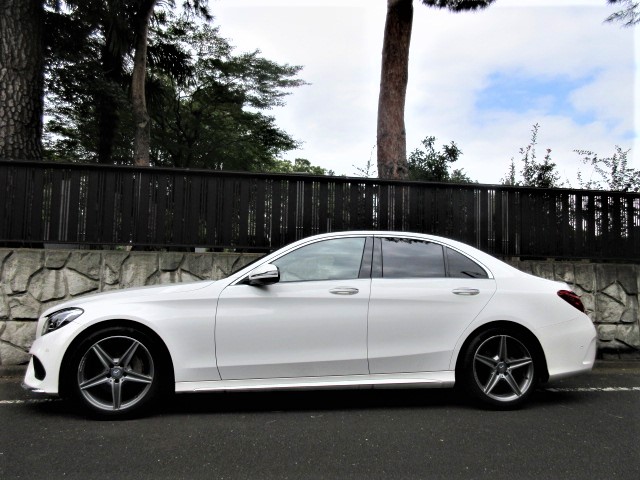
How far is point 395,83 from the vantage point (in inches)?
375

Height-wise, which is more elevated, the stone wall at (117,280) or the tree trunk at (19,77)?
the tree trunk at (19,77)

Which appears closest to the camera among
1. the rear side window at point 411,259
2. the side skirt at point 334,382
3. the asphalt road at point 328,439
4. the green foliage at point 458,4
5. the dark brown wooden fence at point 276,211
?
the asphalt road at point 328,439

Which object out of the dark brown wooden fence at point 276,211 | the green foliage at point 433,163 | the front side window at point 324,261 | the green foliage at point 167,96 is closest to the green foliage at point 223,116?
the green foliage at point 167,96

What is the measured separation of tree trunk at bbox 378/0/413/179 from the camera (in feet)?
31.1

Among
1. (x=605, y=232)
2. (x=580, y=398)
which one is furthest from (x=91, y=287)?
(x=605, y=232)

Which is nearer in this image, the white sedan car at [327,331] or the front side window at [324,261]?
the white sedan car at [327,331]

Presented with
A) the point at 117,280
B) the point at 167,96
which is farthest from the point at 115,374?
the point at 167,96

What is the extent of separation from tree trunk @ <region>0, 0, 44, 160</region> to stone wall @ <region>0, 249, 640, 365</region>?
206 cm

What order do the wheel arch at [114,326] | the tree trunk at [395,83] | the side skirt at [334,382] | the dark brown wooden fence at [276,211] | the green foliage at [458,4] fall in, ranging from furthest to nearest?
the green foliage at [458,4] < the tree trunk at [395,83] < the dark brown wooden fence at [276,211] < the side skirt at [334,382] < the wheel arch at [114,326]

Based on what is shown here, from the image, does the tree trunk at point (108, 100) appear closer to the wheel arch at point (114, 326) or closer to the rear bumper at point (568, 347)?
the wheel arch at point (114, 326)

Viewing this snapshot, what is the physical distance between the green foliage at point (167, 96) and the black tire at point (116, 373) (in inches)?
433

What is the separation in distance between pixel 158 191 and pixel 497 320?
14.9ft

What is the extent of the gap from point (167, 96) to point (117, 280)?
14013mm

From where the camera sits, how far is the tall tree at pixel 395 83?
373 inches
